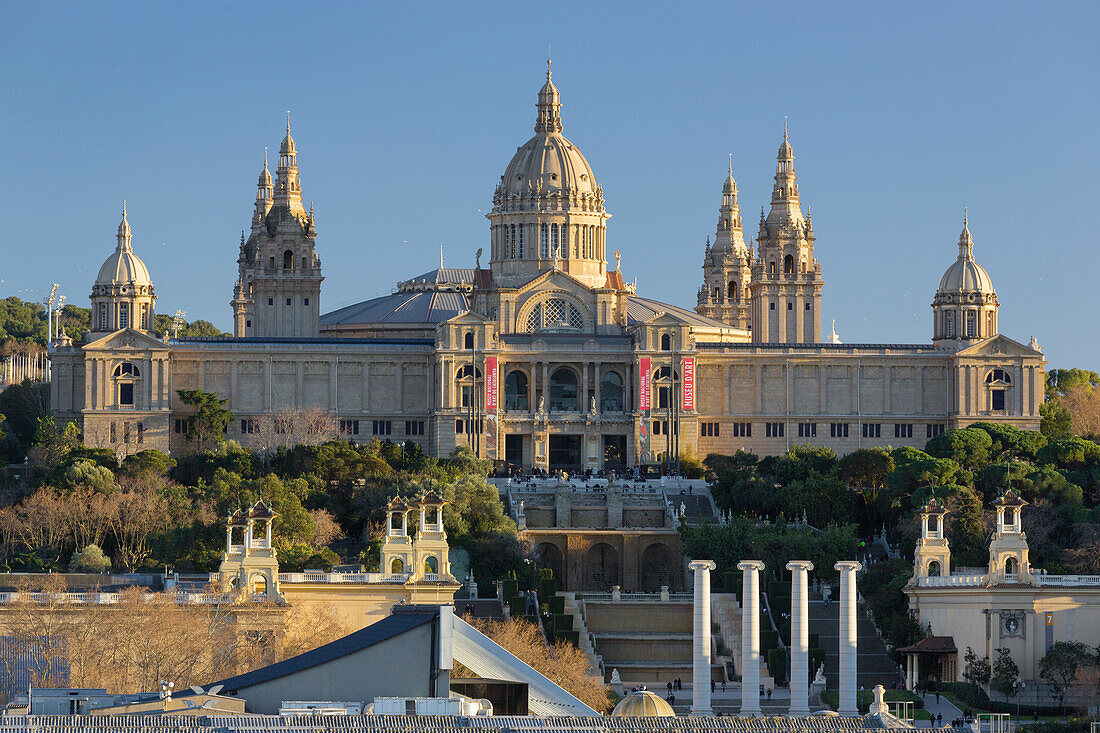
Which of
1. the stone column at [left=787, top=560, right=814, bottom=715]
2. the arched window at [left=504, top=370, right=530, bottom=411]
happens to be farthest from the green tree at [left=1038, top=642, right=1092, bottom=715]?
the arched window at [left=504, top=370, right=530, bottom=411]

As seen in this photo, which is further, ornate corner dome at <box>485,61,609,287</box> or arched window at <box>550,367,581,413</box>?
ornate corner dome at <box>485,61,609,287</box>

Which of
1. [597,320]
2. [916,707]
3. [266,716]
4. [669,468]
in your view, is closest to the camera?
[266,716]

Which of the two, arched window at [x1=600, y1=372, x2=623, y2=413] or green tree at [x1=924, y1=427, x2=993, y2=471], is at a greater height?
arched window at [x1=600, y1=372, x2=623, y2=413]

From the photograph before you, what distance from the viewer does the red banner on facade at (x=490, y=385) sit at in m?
165

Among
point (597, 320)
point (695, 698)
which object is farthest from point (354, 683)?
point (597, 320)

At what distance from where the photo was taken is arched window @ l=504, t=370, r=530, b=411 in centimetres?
16800

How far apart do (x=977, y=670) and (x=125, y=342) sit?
69.5m

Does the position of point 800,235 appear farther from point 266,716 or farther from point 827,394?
point 266,716

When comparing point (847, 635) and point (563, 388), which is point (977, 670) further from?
point (563, 388)

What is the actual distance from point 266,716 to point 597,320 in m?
100

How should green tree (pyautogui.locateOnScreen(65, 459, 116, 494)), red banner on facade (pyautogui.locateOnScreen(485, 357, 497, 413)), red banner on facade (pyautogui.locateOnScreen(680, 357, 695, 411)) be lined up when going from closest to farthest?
1. green tree (pyautogui.locateOnScreen(65, 459, 116, 494))
2. red banner on facade (pyautogui.locateOnScreen(485, 357, 497, 413))
3. red banner on facade (pyautogui.locateOnScreen(680, 357, 695, 411))

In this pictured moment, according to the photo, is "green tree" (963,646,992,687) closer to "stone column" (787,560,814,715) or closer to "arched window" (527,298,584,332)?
"stone column" (787,560,814,715)

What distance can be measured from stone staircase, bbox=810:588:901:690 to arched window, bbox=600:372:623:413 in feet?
146

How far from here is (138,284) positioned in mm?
169375
